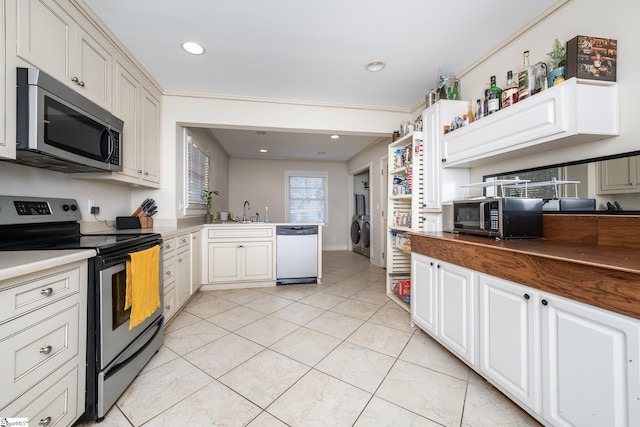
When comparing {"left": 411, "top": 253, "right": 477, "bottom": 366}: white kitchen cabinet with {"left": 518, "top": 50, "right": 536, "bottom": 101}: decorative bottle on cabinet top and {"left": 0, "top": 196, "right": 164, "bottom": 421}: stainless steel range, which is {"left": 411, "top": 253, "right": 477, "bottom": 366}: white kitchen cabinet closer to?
{"left": 518, "top": 50, "right": 536, "bottom": 101}: decorative bottle on cabinet top

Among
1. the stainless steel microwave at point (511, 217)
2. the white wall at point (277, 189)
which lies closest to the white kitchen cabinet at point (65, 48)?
the stainless steel microwave at point (511, 217)

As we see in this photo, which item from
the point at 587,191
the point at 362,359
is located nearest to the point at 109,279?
the point at 362,359

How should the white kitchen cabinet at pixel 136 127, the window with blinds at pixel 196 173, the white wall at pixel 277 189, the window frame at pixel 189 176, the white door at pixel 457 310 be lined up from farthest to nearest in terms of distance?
the white wall at pixel 277 189, the window with blinds at pixel 196 173, the window frame at pixel 189 176, the white kitchen cabinet at pixel 136 127, the white door at pixel 457 310

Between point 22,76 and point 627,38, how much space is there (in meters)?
3.11

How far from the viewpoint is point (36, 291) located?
1.02 metres

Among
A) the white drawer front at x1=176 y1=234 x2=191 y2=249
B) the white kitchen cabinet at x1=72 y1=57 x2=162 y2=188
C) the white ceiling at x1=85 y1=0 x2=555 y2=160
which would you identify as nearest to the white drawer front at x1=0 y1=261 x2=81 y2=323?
the white kitchen cabinet at x1=72 y1=57 x2=162 y2=188

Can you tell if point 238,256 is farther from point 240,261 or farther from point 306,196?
point 306,196

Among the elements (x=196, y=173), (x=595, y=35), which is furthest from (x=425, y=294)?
(x=196, y=173)

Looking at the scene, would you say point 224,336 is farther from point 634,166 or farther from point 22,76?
point 634,166

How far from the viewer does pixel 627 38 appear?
4.42 ft

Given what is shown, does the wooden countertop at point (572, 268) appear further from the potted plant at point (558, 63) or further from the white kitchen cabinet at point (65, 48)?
the white kitchen cabinet at point (65, 48)

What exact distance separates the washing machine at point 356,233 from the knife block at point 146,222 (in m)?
4.25

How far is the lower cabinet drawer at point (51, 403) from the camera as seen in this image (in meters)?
0.96

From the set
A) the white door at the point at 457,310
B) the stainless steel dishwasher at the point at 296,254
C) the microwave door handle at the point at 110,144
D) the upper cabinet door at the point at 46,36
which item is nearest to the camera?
the upper cabinet door at the point at 46,36
